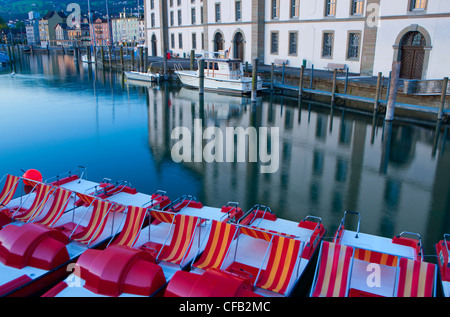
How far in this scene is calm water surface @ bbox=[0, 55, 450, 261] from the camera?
35.0 feet

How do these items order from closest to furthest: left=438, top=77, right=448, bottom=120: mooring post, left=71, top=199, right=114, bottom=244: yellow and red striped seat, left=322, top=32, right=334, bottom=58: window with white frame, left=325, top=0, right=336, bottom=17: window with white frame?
left=71, top=199, right=114, bottom=244: yellow and red striped seat, left=438, top=77, right=448, bottom=120: mooring post, left=325, top=0, right=336, bottom=17: window with white frame, left=322, top=32, right=334, bottom=58: window with white frame

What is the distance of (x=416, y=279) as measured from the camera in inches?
238

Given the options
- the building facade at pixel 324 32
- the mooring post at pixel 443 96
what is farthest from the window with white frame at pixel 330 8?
the mooring post at pixel 443 96

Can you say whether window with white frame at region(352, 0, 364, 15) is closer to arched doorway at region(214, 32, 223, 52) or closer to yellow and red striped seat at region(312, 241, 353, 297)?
arched doorway at region(214, 32, 223, 52)

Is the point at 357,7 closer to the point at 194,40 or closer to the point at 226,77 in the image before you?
the point at 226,77

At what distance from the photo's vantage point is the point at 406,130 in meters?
19.0

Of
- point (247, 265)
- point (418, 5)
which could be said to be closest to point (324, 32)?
point (418, 5)

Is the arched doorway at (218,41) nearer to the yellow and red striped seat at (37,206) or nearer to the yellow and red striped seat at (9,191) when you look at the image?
the yellow and red striped seat at (9,191)

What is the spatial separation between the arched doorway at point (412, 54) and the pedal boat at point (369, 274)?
65.2 ft

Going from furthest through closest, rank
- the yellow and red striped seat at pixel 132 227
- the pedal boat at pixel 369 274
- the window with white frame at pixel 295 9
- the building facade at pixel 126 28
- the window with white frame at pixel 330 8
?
the building facade at pixel 126 28 → the window with white frame at pixel 295 9 → the window with white frame at pixel 330 8 → the yellow and red striped seat at pixel 132 227 → the pedal boat at pixel 369 274

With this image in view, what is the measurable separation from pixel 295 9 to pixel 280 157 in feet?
72.4

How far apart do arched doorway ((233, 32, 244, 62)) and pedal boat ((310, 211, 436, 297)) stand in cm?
3365

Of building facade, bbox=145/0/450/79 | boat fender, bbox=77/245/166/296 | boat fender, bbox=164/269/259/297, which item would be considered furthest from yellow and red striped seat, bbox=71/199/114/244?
building facade, bbox=145/0/450/79

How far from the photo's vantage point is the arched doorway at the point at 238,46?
38500 mm
